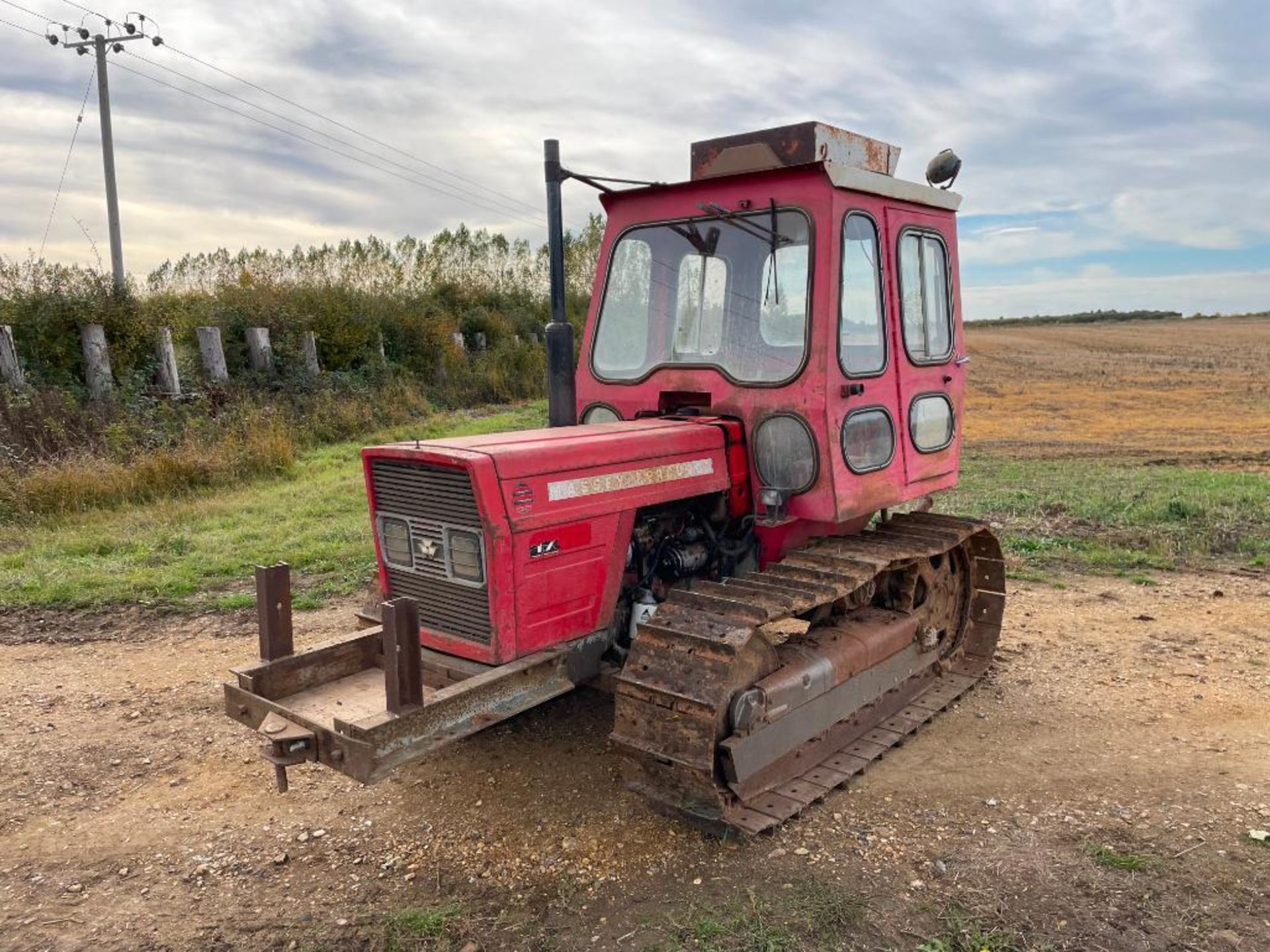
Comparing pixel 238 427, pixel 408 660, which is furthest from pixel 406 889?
pixel 238 427

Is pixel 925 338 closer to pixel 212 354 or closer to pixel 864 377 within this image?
pixel 864 377

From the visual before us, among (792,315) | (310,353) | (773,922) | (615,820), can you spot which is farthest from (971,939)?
(310,353)

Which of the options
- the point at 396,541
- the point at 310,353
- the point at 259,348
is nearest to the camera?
the point at 396,541

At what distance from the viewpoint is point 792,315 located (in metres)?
4.62

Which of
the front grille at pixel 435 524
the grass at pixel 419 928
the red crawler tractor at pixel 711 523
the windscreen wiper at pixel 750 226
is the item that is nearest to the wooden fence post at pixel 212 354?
the red crawler tractor at pixel 711 523

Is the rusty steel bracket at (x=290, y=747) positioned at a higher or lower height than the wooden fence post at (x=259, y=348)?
lower

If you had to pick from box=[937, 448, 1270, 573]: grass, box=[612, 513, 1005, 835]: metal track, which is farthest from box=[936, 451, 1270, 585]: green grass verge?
box=[612, 513, 1005, 835]: metal track

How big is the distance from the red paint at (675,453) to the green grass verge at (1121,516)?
330 centimetres

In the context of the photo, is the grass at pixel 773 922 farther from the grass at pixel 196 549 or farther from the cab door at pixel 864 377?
the grass at pixel 196 549

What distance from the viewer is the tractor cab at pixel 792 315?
4559 millimetres

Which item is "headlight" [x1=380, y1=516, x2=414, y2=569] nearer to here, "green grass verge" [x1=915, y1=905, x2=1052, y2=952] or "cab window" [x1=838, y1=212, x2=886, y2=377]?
"cab window" [x1=838, y1=212, x2=886, y2=377]

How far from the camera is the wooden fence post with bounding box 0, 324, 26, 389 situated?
13.0 meters

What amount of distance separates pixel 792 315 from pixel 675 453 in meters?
0.90

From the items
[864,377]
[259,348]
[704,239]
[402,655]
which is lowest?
[402,655]
